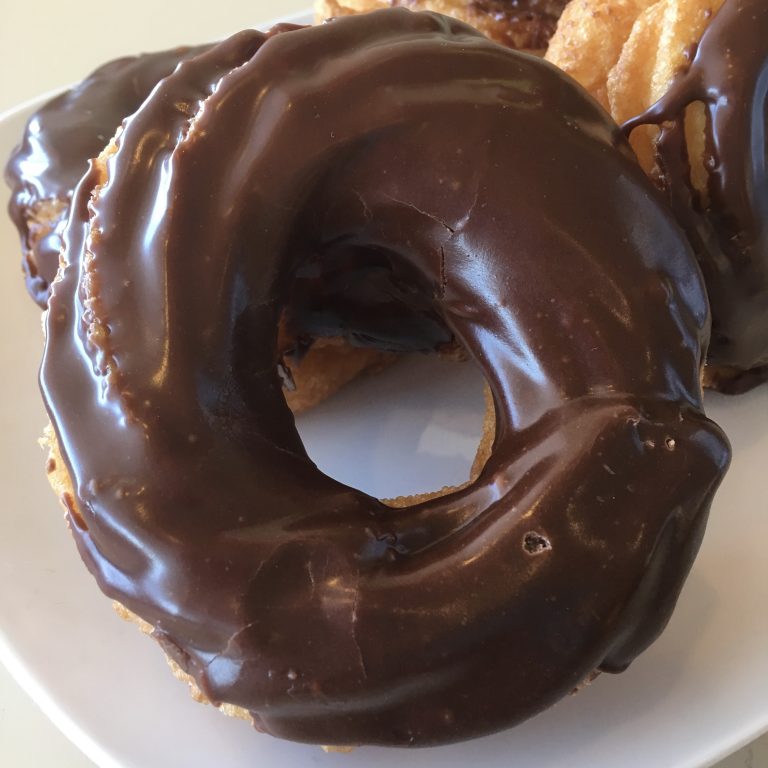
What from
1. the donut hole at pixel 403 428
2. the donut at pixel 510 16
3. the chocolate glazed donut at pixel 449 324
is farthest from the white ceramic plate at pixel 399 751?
the donut at pixel 510 16

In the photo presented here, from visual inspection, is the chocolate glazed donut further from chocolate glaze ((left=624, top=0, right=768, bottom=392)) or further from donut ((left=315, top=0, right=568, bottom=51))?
donut ((left=315, top=0, right=568, bottom=51))

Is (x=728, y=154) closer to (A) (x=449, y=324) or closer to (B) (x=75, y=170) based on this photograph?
(A) (x=449, y=324)

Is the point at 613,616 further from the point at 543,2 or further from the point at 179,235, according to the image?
the point at 543,2

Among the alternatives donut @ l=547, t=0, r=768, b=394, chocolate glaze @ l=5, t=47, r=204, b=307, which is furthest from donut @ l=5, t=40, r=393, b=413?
donut @ l=547, t=0, r=768, b=394

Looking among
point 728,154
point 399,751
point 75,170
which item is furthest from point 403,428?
point 75,170

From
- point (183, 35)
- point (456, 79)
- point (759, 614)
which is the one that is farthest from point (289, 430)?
point (183, 35)

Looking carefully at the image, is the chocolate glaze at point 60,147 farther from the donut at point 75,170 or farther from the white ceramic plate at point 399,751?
the white ceramic plate at point 399,751
